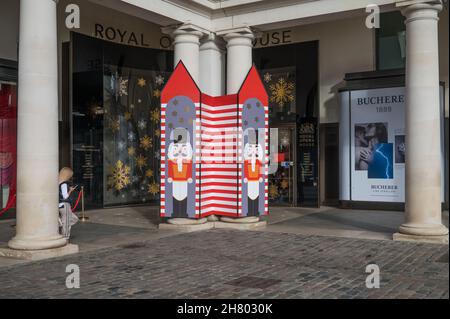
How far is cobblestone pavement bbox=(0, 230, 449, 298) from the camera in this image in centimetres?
584

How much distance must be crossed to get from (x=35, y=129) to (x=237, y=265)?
11.6 ft

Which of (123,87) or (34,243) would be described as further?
(123,87)

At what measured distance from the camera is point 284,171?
16.3 m

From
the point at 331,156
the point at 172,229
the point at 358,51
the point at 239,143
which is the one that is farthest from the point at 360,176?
the point at 172,229

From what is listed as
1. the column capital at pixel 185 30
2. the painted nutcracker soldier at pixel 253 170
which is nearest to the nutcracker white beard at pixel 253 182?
the painted nutcracker soldier at pixel 253 170

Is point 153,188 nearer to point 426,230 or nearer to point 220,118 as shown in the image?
point 220,118

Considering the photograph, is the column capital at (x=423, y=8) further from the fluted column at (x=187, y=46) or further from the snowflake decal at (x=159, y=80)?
the snowflake decal at (x=159, y=80)

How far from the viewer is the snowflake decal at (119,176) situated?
1605 cm

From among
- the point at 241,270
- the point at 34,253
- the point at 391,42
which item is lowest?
the point at 241,270

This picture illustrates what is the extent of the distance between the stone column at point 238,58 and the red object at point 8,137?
5.65 meters

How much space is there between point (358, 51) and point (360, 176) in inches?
148

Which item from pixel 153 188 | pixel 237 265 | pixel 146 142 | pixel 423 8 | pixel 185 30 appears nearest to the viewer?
pixel 237 265

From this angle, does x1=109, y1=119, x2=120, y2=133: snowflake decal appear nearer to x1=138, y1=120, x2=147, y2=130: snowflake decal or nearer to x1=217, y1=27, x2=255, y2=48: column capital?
x1=138, y1=120, x2=147, y2=130: snowflake decal

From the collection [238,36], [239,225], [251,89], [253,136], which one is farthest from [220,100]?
[239,225]
